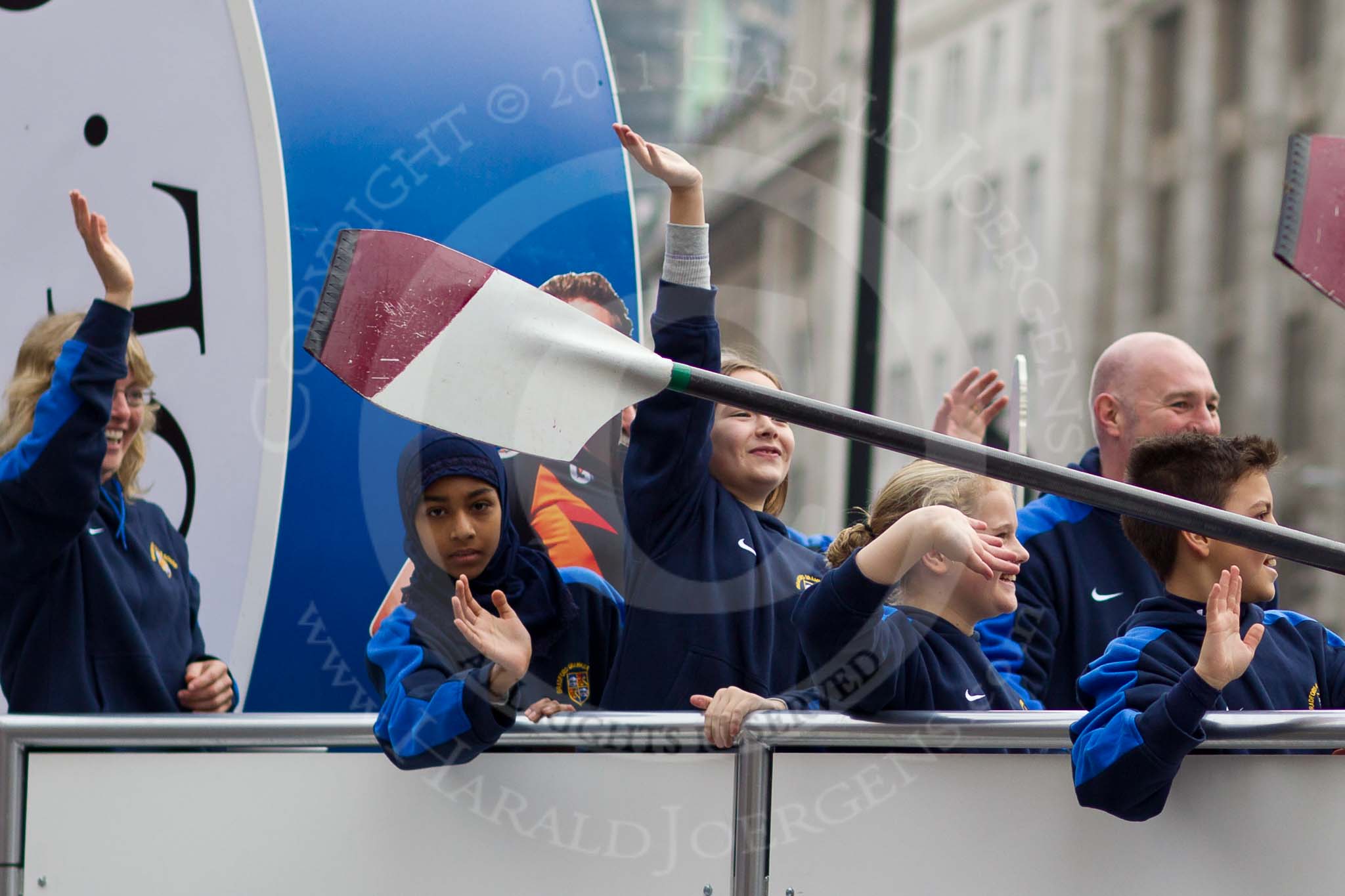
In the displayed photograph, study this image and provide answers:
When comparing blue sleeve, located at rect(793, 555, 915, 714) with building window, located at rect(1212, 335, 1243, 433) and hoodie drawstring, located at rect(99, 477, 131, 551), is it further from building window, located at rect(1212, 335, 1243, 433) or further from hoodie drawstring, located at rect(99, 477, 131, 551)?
building window, located at rect(1212, 335, 1243, 433)

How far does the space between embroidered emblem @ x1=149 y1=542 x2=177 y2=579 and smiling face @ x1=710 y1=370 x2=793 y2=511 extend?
1.01 metres

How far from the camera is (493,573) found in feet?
8.95

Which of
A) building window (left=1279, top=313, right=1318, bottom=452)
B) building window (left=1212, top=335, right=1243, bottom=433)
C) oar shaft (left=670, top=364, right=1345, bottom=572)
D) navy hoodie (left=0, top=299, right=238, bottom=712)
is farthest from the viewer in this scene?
building window (left=1212, top=335, right=1243, bottom=433)

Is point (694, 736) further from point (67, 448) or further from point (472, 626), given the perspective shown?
point (67, 448)

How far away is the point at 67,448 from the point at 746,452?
1060mm

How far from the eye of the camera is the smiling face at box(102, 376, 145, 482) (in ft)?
9.67

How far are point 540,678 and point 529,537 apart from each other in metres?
0.34

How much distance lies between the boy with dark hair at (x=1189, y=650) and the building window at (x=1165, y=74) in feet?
77.8

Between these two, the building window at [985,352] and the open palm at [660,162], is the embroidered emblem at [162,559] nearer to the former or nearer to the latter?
the open palm at [660,162]

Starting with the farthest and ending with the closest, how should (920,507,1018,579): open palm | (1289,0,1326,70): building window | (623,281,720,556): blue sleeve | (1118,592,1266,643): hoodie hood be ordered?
(1289,0,1326,70): building window < (623,281,720,556): blue sleeve < (1118,592,1266,643): hoodie hood < (920,507,1018,579): open palm

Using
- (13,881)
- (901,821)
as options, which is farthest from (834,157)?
(13,881)

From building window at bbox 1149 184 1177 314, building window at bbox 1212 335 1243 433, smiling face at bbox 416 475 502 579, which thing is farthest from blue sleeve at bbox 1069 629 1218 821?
building window at bbox 1149 184 1177 314

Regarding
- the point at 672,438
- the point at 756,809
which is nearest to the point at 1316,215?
the point at 672,438

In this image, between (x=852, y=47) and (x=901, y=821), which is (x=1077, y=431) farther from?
(x=901, y=821)
